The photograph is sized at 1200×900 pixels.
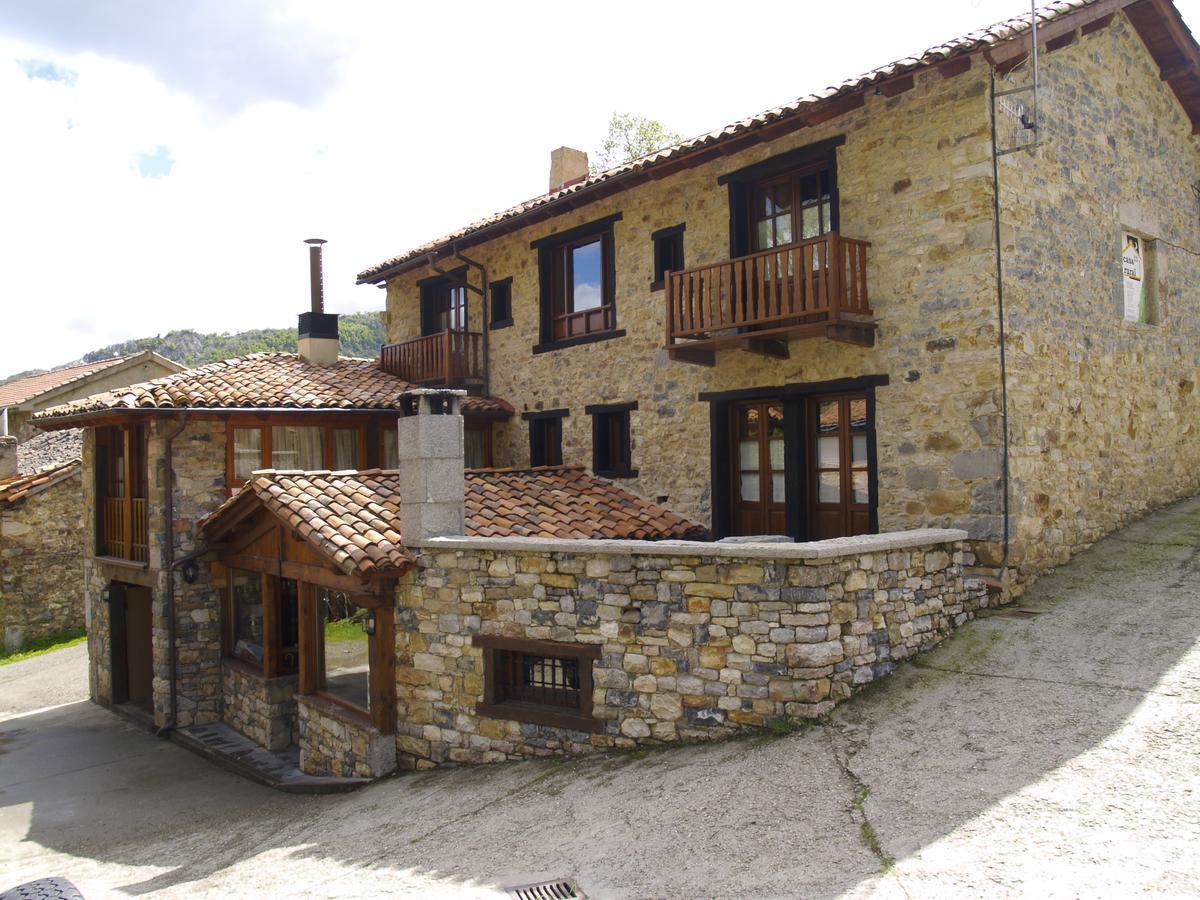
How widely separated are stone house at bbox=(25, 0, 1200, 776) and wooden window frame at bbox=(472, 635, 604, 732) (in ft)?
0.13

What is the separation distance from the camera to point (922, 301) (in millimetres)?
9805

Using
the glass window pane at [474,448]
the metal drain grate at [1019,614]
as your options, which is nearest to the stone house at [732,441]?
the metal drain grate at [1019,614]

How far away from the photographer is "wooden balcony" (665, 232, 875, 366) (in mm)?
9844

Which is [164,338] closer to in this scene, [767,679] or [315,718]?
[315,718]

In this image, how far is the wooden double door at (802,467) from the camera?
1059 centimetres

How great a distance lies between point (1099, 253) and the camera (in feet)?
36.6

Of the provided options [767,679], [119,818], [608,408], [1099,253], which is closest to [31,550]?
[119,818]

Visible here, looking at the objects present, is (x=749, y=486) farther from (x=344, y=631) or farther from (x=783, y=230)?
(x=344, y=631)

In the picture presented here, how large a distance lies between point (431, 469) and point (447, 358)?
6.19m

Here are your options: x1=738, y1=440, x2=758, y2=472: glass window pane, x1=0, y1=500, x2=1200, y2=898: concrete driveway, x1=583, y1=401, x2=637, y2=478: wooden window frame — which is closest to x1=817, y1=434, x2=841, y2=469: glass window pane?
x1=738, y1=440, x2=758, y2=472: glass window pane

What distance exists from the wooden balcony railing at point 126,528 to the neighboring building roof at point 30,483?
5.18m

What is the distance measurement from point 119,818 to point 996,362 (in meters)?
11.0

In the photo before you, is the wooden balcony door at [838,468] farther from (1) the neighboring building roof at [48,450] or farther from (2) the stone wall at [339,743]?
(1) the neighboring building roof at [48,450]

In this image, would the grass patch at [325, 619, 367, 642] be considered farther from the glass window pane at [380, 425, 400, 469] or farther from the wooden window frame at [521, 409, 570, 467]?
the wooden window frame at [521, 409, 570, 467]
